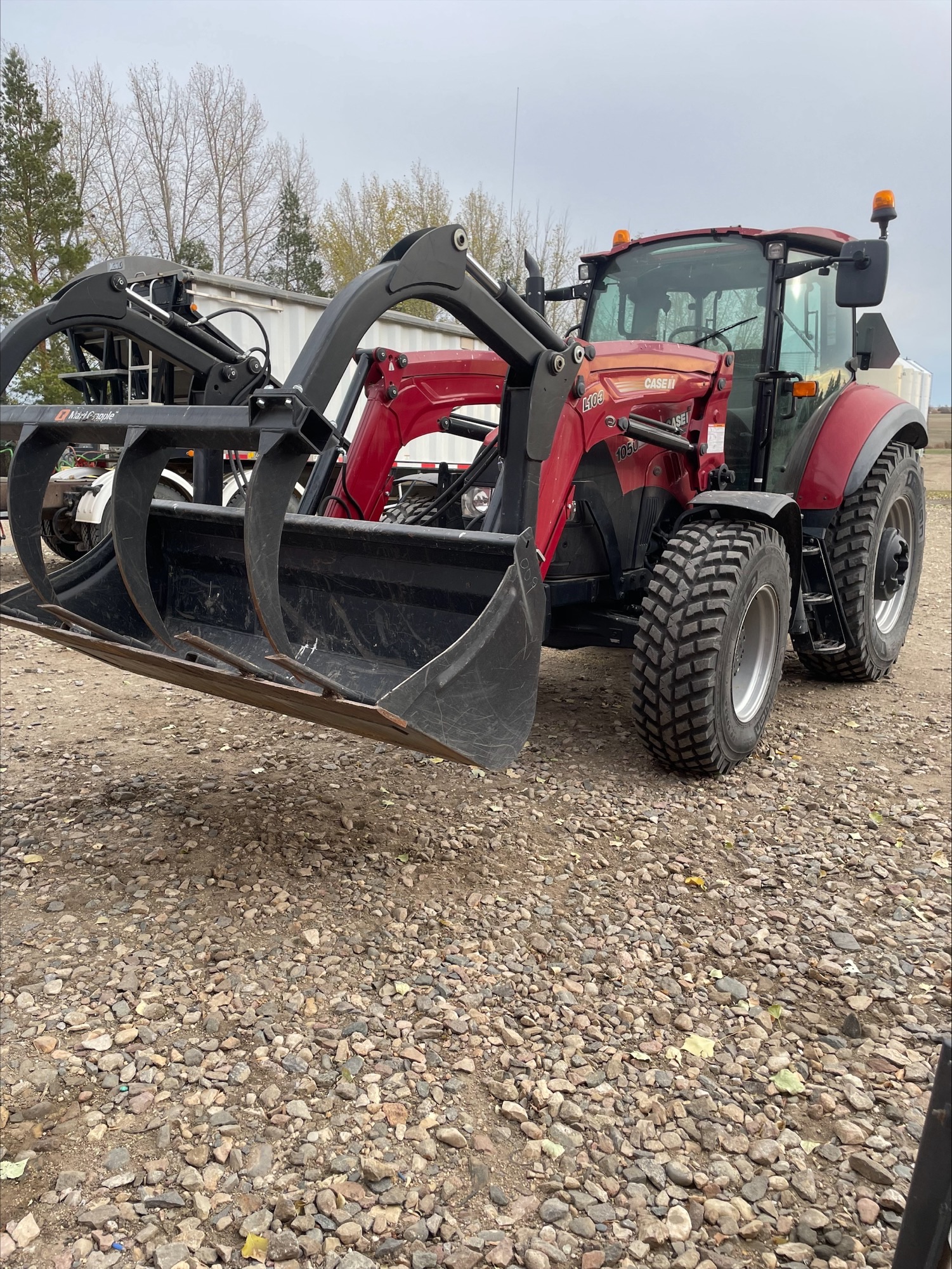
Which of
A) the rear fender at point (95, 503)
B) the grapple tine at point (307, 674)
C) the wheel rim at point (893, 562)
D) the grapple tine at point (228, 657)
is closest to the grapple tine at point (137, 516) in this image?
the grapple tine at point (228, 657)

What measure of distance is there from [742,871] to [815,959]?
565mm

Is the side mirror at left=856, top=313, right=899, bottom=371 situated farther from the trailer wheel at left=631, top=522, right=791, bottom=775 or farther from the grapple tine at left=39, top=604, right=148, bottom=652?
the grapple tine at left=39, top=604, right=148, bottom=652

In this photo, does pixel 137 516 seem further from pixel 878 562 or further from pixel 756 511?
pixel 878 562

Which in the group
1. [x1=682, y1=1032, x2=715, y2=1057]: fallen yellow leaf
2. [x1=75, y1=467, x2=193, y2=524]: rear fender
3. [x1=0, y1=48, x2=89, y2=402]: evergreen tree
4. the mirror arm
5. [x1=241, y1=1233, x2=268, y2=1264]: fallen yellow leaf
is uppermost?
[x1=0, y1=48, x2=89, y2=402]: evergreen tree

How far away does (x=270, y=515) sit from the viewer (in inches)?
103

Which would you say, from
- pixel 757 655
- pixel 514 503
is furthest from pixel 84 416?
pixel 757 655

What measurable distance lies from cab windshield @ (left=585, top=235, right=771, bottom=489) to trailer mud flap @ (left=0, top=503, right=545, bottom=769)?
7.74ft

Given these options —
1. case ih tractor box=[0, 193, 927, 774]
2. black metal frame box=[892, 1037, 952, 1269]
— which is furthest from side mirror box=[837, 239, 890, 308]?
black metal frame box=[892, 1037, 952, 1269]

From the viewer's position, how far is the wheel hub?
566cm

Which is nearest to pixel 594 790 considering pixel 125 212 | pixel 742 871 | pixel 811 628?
pixel 742 871

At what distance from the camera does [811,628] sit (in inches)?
211

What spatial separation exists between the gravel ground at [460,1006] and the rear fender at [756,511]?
1.05 metres

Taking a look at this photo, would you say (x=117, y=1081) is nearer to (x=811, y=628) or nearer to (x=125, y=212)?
(x=811, y=628)

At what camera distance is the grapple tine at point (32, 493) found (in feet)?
11.0
